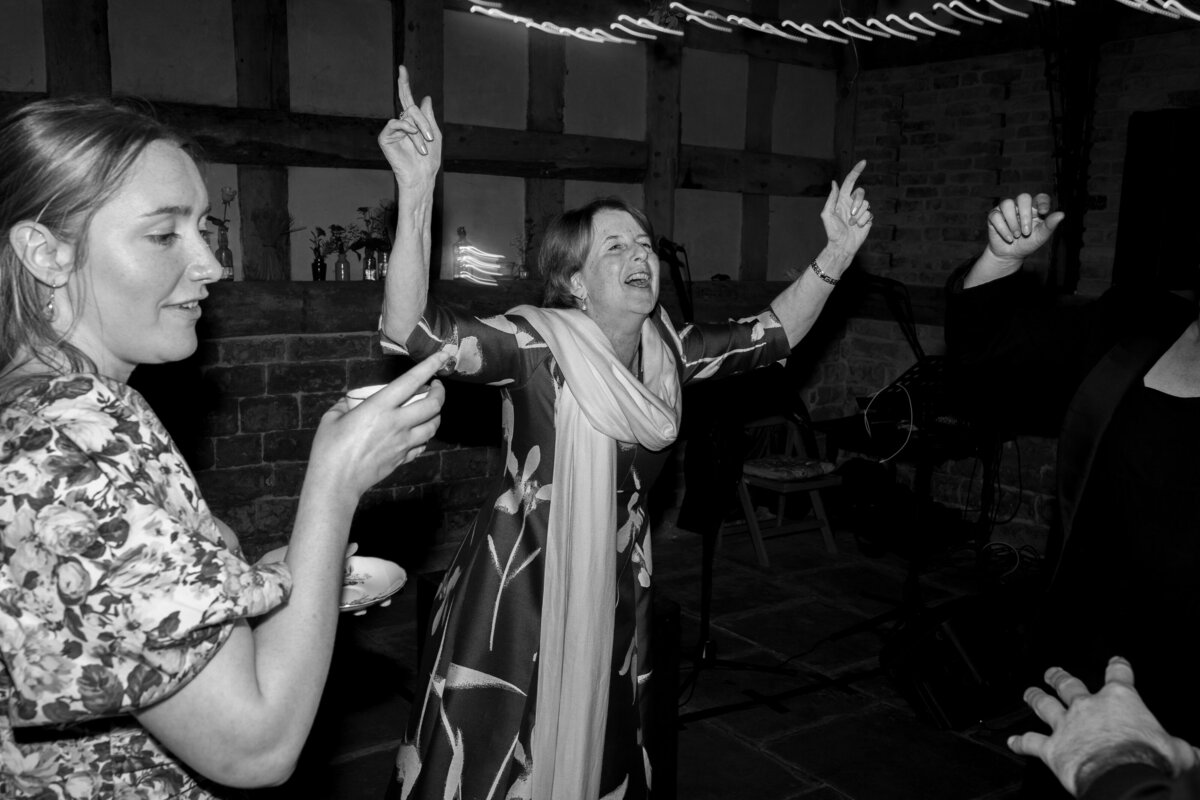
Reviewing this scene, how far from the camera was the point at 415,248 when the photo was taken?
7.14 ft

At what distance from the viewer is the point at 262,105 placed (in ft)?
16.4

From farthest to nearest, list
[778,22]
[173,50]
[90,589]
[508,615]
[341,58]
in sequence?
[778,22], [341,58], [173,50], [508,615], [90,589]

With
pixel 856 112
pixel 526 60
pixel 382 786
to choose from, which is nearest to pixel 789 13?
pixel 856 112

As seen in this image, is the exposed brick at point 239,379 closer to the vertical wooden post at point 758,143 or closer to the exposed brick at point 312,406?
the exposed brick at point 312,406

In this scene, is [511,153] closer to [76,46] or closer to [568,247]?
[76,46]

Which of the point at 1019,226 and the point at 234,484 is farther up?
the point at 1019,226

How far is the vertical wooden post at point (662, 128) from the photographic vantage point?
6.29 m

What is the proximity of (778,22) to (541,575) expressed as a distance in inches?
216

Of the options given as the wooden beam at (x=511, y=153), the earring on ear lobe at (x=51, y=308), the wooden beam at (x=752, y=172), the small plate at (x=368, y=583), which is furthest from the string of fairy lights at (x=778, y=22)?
the earring on ear lobe at (x=51, y=308)

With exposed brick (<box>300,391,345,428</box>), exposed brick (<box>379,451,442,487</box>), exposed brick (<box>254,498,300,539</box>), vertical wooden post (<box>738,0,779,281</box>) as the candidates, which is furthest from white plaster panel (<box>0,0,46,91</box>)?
vertical wooden post (<box>738,0,779,281</box>)

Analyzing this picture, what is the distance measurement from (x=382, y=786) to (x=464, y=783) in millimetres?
1272

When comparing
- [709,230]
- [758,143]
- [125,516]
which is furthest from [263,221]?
[125,516]

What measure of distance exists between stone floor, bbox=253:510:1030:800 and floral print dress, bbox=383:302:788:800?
3.72 ft

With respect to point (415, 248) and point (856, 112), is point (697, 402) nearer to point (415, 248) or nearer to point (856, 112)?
point (856, 112)
